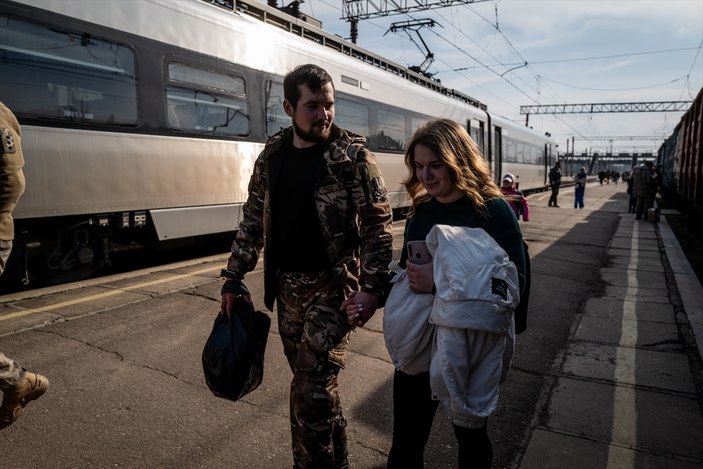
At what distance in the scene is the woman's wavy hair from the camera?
6.49ft

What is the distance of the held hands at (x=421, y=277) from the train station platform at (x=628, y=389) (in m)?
1.41

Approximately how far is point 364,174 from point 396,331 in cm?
72

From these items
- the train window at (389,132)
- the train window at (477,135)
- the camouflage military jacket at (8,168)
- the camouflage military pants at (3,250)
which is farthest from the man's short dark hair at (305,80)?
the train window at (477,135)

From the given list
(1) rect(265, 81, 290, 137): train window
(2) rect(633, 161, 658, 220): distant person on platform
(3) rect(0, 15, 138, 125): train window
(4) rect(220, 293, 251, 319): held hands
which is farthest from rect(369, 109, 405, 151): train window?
(4) rect(220, 293, 251, 319): held hands

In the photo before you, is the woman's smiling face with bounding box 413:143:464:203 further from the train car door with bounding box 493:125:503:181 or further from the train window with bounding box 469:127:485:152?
the train car door with bounding box 493:125:503:181

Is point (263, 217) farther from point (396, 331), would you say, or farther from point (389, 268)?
point (396, 331)

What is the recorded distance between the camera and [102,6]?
602cm

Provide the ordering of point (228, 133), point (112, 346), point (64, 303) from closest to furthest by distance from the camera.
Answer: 1. point (112, 346)
2. point (64, 303)
3. point (228, 133)

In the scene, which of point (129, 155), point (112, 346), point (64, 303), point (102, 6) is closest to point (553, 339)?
point (112, 346)

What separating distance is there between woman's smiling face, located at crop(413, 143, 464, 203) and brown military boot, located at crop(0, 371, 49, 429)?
2.40m

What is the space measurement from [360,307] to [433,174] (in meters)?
0.60

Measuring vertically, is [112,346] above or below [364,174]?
below

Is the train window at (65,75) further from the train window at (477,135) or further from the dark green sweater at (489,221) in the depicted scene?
the train window at (477,135)

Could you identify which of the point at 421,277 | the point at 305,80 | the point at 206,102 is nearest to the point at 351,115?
the point at 206,102
